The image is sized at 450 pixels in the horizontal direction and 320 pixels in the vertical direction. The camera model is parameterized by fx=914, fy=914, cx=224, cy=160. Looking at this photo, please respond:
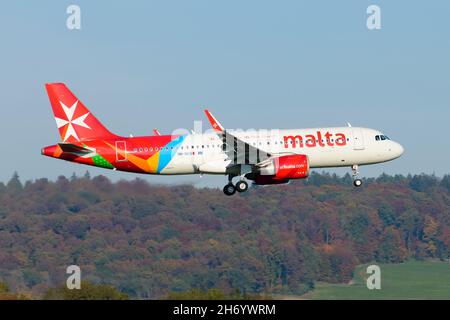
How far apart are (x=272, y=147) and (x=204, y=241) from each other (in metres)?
77.1

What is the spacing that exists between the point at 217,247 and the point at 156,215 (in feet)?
47.4

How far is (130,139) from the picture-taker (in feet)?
225

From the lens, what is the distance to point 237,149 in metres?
67.7

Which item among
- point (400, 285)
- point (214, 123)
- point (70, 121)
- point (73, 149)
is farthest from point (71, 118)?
point (400, 285)

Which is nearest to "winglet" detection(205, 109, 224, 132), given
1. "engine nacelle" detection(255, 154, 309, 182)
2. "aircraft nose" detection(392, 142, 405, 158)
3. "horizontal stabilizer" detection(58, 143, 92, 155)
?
"engine nacelle" detection(255, 154, 309, 182)

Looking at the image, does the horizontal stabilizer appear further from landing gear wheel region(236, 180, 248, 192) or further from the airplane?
landing gear wheel region(236, 180, 248, 192)

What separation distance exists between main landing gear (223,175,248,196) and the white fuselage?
158cm

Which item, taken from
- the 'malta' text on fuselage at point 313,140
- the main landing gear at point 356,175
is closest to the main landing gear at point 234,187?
the 'malta' text on fuselage at point 313,140

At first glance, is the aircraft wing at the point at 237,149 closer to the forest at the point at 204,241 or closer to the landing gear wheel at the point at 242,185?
the landing gear wheel at the point at 242,185

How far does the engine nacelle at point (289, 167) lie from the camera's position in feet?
220

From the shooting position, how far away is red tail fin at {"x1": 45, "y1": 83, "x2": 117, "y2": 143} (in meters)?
70.6

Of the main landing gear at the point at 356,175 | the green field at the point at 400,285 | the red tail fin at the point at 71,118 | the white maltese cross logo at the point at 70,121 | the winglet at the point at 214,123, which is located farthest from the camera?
the green field at the point at 400,285
